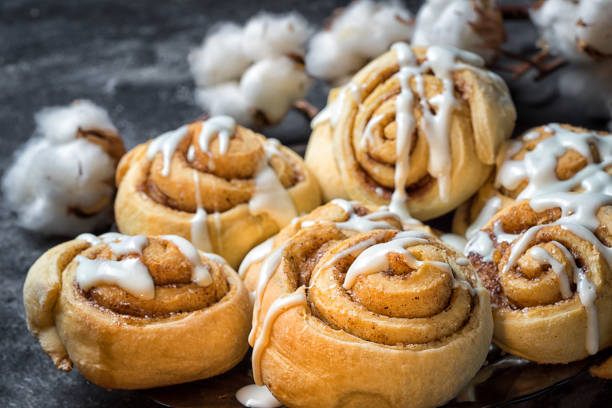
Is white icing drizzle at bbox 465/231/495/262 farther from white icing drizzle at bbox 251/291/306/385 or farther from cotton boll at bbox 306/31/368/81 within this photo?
cotton boll at bbox 306/31/368/81

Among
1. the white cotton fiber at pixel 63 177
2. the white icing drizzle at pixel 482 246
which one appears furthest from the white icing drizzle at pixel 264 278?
the white cotton fiber at pixel 63 177

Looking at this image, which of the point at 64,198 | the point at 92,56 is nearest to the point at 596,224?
the point at 64,198

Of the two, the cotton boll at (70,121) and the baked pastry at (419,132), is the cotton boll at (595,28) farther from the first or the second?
the cotton boll at (70,121)

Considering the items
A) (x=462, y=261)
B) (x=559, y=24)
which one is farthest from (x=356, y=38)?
(x=462, y=261)

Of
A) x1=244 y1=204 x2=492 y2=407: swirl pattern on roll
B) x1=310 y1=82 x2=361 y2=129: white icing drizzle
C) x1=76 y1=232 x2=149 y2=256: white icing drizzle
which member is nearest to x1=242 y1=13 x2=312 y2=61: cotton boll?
x1=310 y1=82 x2=361 y2=129: white icing drizzle

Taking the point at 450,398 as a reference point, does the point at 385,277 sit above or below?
above

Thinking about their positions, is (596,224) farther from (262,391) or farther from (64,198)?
(64,198)
